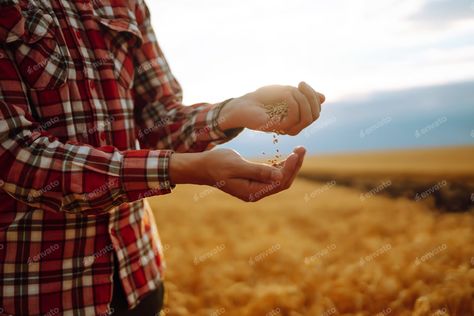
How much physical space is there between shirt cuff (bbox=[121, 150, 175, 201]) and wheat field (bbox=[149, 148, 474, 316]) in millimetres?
1562

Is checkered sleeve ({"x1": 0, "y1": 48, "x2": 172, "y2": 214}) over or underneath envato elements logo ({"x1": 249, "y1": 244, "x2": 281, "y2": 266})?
over

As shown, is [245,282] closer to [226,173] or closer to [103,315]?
[103,315]

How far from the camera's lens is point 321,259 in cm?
298

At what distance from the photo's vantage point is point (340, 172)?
752 cm

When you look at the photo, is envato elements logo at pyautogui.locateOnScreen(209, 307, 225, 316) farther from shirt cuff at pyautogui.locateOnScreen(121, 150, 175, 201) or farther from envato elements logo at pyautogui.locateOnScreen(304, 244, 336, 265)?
shirt cuff at pyautogui.locateOnScreen(121, 150, 175, 201)

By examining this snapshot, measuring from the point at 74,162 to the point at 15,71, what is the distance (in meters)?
0.31

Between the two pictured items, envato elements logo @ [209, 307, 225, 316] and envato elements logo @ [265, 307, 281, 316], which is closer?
envato elements logo @ [265, 307, 281, 316]

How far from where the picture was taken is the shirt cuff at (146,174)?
986 mm

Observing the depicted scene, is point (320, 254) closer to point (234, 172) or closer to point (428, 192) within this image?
point (428, 192)

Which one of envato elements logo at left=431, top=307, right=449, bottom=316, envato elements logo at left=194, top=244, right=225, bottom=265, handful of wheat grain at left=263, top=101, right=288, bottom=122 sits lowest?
envato elements logo at left=194, top=244, right=225, bottom=265

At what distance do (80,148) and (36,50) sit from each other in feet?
1.14

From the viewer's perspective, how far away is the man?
0.98 metres

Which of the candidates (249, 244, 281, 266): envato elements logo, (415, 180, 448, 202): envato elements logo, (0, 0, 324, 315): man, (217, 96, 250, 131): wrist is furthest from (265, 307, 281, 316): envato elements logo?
(415, 180, 448, 202): envato elements logo

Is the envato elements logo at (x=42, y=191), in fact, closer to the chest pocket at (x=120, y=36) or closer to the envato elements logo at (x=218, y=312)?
the chest pocket at (x=120, y=36)
